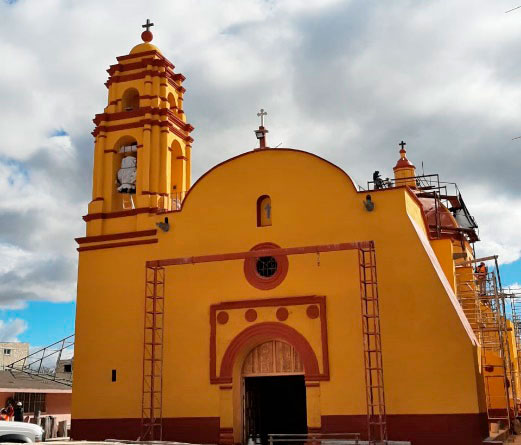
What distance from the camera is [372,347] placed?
56.5ft

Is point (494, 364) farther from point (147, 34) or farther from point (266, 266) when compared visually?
point (147, 34)

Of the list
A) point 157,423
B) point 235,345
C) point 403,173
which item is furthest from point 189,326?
point 403,173

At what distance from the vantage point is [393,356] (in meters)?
17.0

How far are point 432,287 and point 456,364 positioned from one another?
200cm

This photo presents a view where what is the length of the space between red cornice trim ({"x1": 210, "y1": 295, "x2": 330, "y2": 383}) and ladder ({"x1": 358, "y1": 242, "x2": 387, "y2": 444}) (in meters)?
1.08

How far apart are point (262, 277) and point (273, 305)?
0.94m

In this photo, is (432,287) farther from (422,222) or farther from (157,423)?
(157,423)

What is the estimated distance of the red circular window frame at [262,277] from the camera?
61.1 ft

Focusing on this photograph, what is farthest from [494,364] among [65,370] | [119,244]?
[65,370]

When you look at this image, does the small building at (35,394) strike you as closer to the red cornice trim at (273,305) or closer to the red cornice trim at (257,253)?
the red cornice trim at (273,305)

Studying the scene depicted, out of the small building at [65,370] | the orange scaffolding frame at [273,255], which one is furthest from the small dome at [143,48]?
the small building at [65,370]

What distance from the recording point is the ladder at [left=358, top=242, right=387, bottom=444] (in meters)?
16.6

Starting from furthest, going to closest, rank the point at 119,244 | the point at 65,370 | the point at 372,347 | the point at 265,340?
1. the point at 65,370
2. the point at 119,244
3. the point at 265,340
4. the point at 372,347

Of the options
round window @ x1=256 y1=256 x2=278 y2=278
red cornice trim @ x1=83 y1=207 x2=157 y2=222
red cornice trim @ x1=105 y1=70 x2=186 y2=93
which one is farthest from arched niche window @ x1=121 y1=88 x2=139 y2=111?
round window @ x1=256 y1=256 x2=278 y2=278
